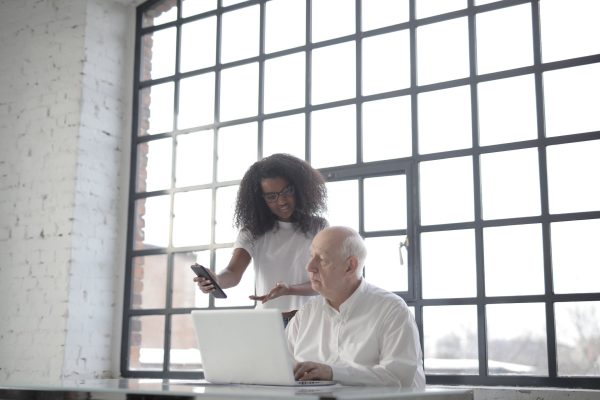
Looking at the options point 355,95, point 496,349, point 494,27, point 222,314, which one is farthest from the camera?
point 355,95

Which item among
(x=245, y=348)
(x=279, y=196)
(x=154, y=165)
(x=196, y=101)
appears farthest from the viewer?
(x=154, y=165)

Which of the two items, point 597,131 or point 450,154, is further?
point 450,154

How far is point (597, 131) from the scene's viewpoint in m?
3.82

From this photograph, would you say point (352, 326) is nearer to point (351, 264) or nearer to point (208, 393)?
point (351, 264)

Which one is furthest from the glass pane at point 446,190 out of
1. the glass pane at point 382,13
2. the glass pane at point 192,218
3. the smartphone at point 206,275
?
the glass pane at point 192,218

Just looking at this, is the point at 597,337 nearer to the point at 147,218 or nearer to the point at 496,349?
the point at 496,349

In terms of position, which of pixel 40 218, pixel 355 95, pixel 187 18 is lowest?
pixel 40 218

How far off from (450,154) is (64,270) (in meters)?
2.59

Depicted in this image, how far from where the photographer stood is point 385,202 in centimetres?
441

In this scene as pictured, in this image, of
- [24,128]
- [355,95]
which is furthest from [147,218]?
[355,95]

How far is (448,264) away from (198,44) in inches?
95.1

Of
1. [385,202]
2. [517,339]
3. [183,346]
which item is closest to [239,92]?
[385,202]

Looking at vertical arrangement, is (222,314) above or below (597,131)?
below

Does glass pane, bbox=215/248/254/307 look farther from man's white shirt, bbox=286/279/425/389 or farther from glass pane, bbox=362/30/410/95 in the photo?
man's white shirt, bbox=286/279/425/389
